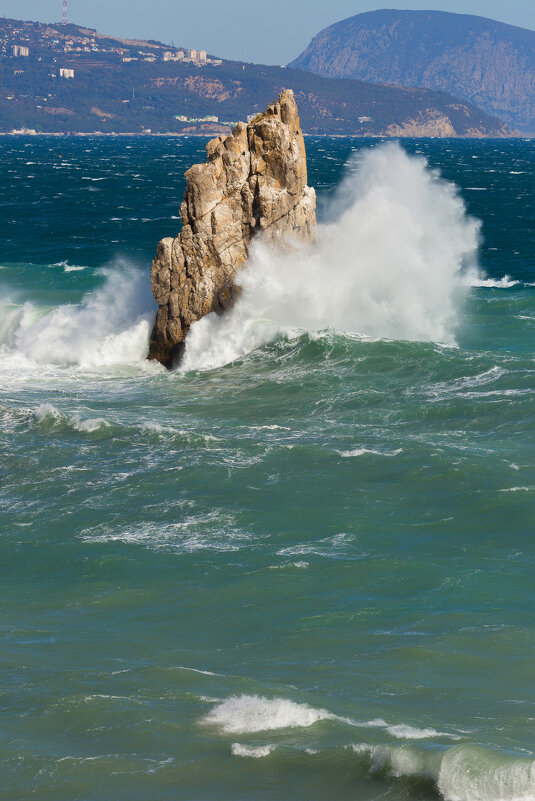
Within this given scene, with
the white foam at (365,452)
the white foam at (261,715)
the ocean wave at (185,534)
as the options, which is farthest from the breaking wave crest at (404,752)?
the white foam at (365,452)

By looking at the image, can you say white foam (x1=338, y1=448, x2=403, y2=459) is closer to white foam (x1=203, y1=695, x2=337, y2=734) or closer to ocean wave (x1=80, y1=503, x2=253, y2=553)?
ocean wave (x1=80, y1=503, x2=253, y2=553)

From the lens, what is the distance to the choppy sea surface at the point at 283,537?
34.4 feet

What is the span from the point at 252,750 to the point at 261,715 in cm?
71

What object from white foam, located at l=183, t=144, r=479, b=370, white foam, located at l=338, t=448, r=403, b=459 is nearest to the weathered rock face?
white foam, located at l=183, t=144, r=479, b=370

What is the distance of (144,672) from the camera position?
1254 centimetres

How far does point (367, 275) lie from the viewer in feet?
121

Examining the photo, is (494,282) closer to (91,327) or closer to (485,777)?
(91,327)

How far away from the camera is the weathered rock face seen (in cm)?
3212

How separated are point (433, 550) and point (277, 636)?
3.71m

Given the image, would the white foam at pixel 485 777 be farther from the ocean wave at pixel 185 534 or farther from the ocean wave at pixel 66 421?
the ocean wave at pixel 66 421

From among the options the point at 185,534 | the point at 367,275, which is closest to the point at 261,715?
the point at 185,534

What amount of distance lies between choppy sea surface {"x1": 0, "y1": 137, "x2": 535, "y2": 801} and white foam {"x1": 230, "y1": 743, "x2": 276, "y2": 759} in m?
0.02

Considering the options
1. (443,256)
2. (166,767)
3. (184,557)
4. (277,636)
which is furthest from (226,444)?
(443,256)

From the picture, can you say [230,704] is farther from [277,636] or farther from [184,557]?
[184,557]
